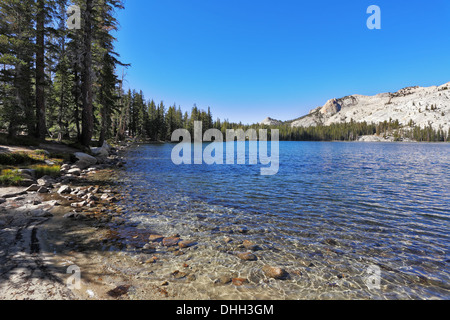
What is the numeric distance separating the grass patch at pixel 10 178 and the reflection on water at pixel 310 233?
527 cm

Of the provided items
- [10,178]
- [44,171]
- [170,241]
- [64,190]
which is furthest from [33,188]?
[170,241]

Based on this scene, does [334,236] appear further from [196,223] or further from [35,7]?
[35,7]

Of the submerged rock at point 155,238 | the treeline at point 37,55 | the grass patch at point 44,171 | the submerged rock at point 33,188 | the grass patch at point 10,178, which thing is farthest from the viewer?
the treeline at point 37,55

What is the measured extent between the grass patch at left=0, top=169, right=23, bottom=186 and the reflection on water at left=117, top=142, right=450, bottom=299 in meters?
5.27

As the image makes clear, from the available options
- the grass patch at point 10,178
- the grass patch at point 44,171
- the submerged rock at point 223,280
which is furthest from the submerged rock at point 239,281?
the grass patch at point 44,171

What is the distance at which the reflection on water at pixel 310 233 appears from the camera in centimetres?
489

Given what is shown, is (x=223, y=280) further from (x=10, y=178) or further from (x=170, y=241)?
(x=10, y=178)

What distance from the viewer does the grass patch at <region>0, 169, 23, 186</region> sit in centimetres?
1082

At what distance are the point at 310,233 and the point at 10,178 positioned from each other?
50.6 ft

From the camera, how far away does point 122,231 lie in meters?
7.21

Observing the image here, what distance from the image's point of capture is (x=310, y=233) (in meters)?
7.72

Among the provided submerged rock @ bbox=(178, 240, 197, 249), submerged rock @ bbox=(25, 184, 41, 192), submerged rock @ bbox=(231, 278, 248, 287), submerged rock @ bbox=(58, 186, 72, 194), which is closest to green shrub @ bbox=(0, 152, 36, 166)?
submerged rock @ bbox=(25, 184, 41, 192)

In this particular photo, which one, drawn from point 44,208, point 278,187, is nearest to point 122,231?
point 44,208

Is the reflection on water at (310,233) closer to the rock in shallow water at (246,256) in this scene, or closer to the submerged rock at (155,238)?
the rock in shallow water at (246,256)
